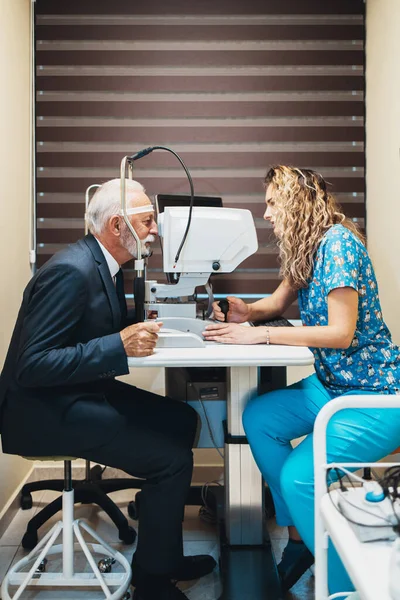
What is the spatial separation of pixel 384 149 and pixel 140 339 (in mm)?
1565

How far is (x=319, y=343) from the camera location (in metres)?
1.70

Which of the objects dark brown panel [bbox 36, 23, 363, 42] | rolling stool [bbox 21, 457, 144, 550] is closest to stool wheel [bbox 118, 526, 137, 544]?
rolling stool [bbox 21, 457, 144, 550]

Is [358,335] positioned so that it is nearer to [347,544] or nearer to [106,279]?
[106,279]

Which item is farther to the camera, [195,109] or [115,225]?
[195,109]

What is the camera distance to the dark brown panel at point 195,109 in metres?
2.77

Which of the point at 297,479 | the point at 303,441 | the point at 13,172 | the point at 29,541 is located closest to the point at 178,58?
the point at 13,172

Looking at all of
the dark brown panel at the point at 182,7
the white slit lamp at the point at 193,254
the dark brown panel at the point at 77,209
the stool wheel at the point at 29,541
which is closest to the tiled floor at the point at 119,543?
the stool wheel at the point at 29,541

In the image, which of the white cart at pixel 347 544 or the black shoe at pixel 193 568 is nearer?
the white cart at pixel 347 544

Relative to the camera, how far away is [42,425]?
1646 millimetres

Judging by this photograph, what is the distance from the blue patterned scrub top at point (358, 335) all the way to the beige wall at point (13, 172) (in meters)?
1.29

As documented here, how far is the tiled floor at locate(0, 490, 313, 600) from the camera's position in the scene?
6.15ft

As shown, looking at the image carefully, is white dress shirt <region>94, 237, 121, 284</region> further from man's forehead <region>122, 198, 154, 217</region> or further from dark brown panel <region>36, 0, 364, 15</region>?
dark brown panel <region>36, 0, 364, 15</region>

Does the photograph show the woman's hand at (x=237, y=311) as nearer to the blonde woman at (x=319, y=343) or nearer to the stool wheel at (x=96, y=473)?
the blonde woman at (x=319, y=343)

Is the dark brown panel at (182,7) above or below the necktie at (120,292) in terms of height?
above
